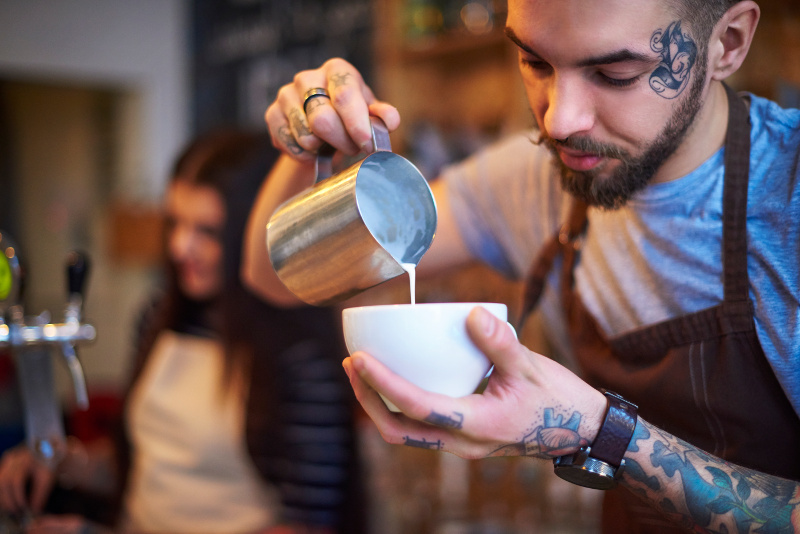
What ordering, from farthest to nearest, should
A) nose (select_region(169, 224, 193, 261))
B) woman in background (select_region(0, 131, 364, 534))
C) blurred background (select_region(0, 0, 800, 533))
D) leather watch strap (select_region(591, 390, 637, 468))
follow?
1. blurred background (select_region(0, 0, 800, 533))
2. nose (select_region(169, 224, 193, 261))
3. woman in background (select_region(0, 131, 364, 534))
4. leather watch strap (select_region(591, 390, 637, 468))

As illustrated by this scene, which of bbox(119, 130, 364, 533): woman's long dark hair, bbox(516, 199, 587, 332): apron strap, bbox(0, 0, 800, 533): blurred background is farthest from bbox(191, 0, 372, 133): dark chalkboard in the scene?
bbox(516, 199, 587, 332): apron strap

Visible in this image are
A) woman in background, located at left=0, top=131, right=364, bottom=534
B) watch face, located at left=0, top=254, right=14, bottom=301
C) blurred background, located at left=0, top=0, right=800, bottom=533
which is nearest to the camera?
watch face, located at left=0, top=254, right=14, bottom=301

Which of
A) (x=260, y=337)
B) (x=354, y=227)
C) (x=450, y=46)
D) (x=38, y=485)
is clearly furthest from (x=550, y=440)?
(x=450, y=46)

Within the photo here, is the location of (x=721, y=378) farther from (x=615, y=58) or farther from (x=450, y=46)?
(x=450, y=46)

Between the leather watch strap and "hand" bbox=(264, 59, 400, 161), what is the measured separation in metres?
0.41

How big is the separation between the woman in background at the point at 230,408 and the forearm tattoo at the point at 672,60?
1155 mm

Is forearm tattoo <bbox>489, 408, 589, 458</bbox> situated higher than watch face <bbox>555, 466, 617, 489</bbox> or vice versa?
forearm tattoo <bbox>489, 408, 589, 458</bbox>

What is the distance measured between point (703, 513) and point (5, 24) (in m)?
4.88

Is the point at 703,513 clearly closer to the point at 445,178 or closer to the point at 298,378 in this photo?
the point at 445,178

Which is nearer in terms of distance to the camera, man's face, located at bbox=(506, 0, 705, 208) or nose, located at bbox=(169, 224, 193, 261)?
man's face, located at bbox=(506, 0, 705, 208)

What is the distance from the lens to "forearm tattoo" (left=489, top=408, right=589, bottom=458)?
70cm

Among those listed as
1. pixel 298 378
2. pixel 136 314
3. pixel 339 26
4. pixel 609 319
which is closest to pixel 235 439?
pixel 298 378

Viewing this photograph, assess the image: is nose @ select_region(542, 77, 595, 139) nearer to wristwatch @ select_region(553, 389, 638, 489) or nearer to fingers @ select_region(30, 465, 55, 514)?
wristwatch @ select_region(553, 389, 638, 489)

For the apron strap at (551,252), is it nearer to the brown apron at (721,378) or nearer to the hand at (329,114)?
the brown apron at (721,378)
